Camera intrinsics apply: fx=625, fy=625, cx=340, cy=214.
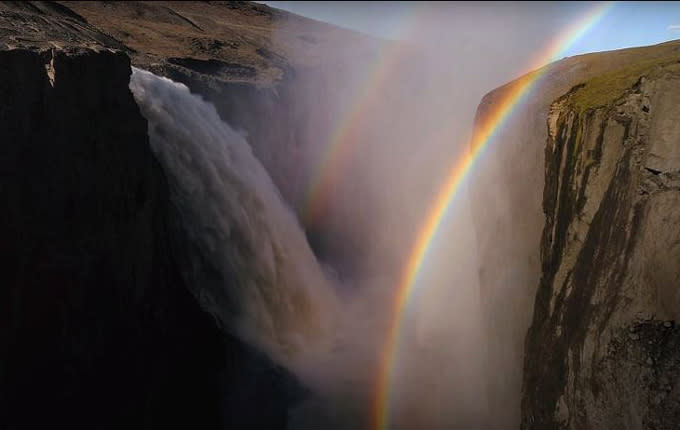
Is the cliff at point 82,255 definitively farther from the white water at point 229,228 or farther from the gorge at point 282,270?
the white water at point 229,228

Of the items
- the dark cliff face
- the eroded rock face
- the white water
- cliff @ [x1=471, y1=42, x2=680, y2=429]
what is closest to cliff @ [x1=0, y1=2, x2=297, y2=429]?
the dark cliff face

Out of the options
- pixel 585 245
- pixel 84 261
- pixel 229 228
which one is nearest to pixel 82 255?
pixel 84 261

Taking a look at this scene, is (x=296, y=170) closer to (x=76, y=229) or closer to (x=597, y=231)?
(x=76, y=229)

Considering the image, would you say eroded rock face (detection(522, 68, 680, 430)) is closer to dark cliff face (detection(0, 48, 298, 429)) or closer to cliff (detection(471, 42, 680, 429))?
cliff (detection(471, 42, 680, 429))

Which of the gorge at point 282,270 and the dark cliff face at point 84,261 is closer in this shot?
the gorge at point 282,270

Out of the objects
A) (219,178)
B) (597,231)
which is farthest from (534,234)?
(219,178)

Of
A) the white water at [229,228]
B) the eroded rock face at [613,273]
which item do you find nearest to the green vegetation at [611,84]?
the eroded rock face at [613,273]
